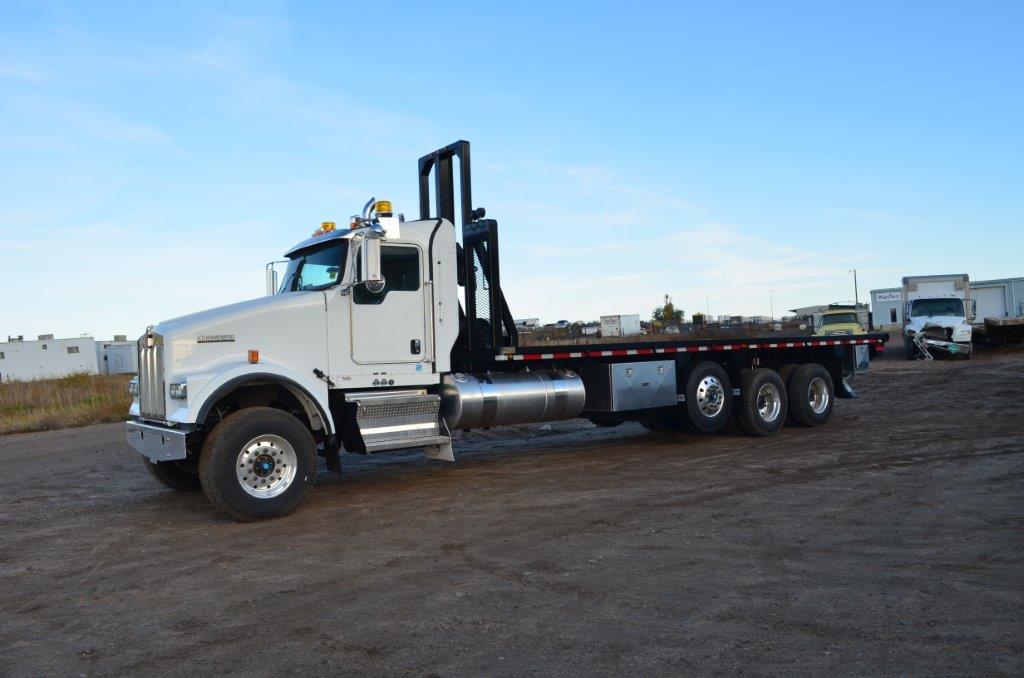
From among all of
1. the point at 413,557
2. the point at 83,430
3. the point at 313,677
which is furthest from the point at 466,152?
the point at 83,430

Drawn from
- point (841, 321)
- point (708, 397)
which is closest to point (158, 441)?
→ point (708, 397)

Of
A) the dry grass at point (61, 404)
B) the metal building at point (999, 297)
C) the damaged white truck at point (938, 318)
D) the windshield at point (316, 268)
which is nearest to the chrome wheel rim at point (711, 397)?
the windshield at point (316, 268)

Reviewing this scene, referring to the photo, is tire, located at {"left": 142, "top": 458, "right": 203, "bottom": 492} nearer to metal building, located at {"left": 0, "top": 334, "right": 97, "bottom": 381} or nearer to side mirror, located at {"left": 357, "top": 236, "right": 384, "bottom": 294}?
side mirror, located at {"left": 357, "top": 236, "right": 384, "bottom": 294}

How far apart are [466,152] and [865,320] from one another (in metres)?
21.9

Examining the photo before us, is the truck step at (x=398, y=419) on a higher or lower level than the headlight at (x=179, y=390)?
lower

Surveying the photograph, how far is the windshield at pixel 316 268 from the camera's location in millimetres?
9305

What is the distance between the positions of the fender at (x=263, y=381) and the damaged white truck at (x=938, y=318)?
75.0 ft

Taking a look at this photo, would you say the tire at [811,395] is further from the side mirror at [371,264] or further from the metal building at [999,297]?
the metal building at [999,297]

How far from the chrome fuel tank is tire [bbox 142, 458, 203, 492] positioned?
294 cm

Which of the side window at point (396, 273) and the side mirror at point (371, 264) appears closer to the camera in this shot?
the side mirror at point (371, 264)

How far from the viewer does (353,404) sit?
9.18 m

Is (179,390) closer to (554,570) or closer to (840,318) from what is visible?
(554,570)

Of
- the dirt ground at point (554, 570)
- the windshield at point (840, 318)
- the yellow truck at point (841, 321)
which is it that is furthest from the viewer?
the windshield at point (840, 318)

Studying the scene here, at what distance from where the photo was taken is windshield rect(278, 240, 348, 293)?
9.30 meters
